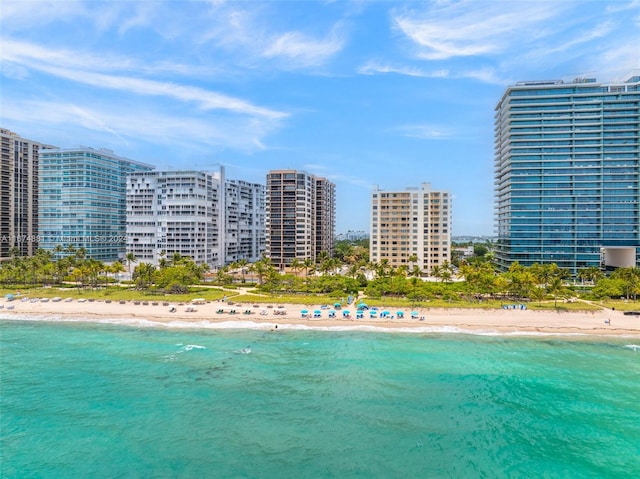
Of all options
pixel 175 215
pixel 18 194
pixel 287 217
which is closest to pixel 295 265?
pixel 287 217

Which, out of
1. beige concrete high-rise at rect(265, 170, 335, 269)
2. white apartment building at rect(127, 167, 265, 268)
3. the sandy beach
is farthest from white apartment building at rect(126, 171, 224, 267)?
the sandy beach

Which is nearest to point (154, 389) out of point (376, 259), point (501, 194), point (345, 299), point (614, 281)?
point (345, 299)

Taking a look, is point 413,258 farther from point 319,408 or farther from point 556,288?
point 319,408

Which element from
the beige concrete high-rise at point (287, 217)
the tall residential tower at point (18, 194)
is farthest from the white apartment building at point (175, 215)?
the tall residential tower at point (18, 194)

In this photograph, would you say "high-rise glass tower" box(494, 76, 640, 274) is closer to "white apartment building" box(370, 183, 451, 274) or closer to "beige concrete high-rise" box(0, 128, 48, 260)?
"white apartment building" box(370, 183, 451, 274)

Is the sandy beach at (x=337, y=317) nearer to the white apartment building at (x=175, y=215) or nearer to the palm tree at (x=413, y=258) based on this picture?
the palm tree at (x=413, y=258)
